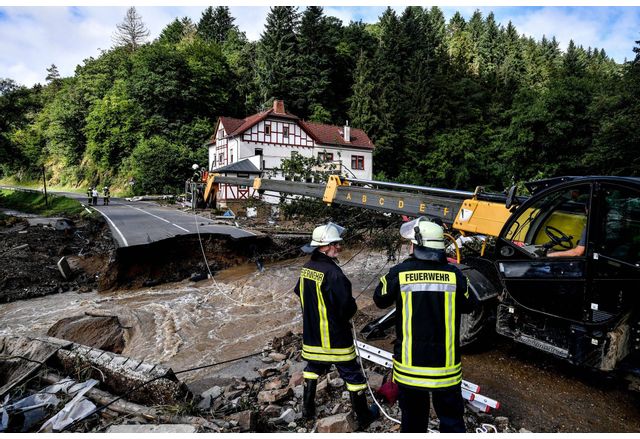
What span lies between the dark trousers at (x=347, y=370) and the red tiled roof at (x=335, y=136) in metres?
32.2

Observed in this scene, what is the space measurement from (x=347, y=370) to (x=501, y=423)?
5.22 ft

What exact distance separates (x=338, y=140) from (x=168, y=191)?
1607 cm

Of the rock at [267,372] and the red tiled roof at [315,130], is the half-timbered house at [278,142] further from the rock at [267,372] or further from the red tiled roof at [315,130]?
the rock at [267,372]

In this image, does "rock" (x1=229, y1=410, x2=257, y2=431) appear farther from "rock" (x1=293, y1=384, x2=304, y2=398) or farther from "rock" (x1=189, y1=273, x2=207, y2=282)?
"rock" (x1=189, y1=273, x2=207, y2=282)

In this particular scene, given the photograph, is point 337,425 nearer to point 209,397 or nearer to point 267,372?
point 209,397

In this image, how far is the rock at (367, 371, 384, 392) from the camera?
14.3 feet

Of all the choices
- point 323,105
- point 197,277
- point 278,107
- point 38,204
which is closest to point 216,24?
point 323,105

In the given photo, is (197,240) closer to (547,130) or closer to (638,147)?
(638,147)

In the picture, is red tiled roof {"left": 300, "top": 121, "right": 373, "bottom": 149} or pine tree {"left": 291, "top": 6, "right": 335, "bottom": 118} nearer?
red tiled roof {"left": 300, "top": 121, "right": 373, "bottom": 149}

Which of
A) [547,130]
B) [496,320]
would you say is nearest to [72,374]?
[496,320]

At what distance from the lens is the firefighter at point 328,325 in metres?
3.69

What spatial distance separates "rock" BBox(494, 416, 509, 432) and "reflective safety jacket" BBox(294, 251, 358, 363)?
154 centimetres

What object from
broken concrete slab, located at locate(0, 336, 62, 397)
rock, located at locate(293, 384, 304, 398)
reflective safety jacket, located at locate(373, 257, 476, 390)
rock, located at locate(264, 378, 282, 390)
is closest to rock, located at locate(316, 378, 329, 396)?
rock, located at locate(293, 384, 304, 398)

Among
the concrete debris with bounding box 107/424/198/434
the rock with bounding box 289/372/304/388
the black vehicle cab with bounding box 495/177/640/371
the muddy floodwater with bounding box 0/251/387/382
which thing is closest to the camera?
the concrete debris with bounding box 107/424/198/434
